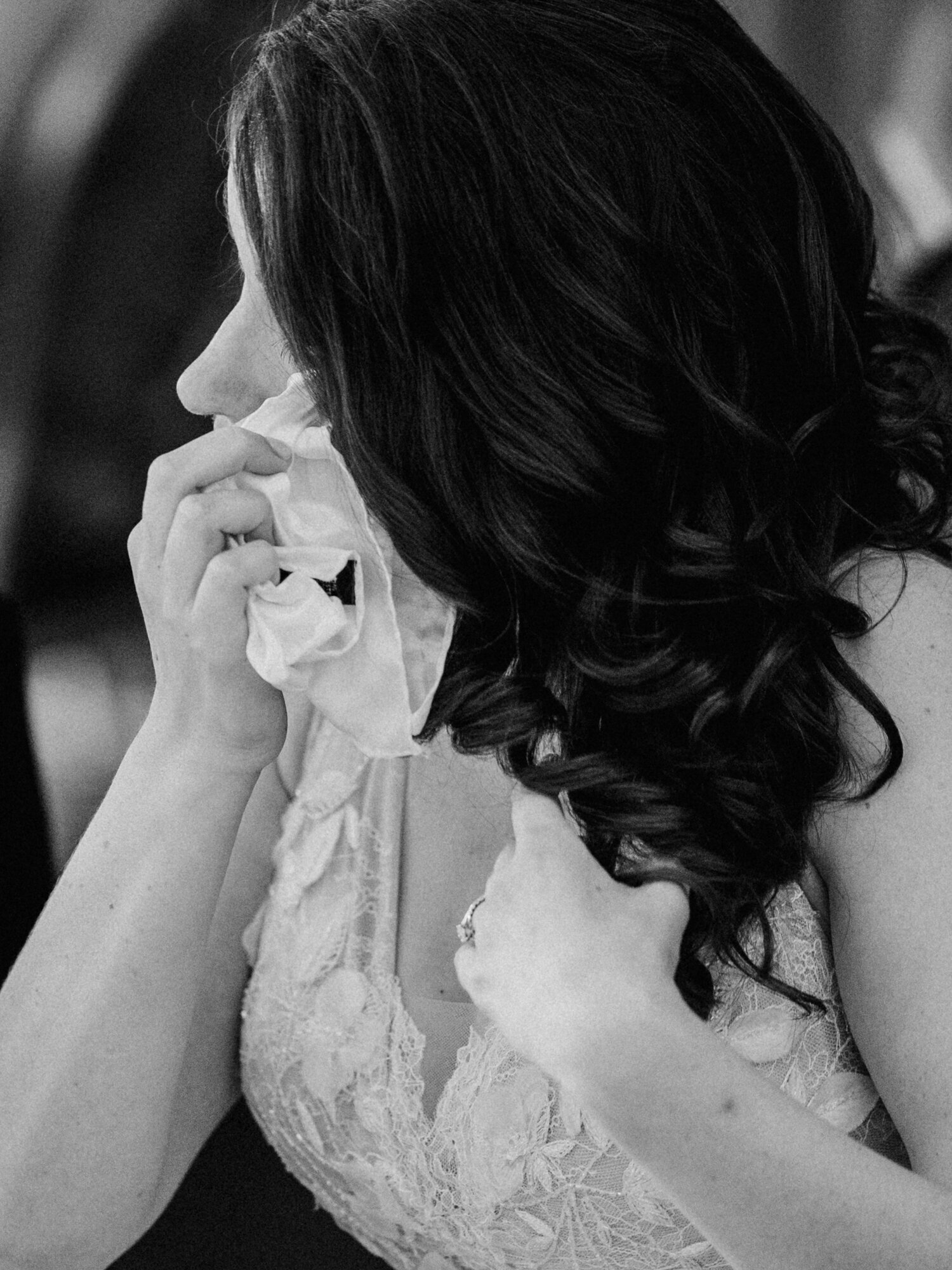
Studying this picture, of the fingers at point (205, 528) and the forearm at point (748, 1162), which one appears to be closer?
the forearm at point (748, 1162)

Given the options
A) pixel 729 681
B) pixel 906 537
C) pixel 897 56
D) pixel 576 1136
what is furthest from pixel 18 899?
pixel 897 56

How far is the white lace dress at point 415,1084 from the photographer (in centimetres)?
86

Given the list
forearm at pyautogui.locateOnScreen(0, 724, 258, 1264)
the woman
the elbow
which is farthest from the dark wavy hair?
the elbow

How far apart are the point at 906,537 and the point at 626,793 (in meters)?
0.25

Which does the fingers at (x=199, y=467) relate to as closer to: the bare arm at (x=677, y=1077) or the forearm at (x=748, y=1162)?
the bare arm at (x=677, y=1077)

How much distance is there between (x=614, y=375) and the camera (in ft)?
2.60

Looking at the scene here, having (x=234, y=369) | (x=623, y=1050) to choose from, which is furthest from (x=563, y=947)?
(x=234, y=369)

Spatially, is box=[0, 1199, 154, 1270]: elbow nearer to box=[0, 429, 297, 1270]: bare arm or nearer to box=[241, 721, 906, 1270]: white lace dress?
box=[0, 429, 297, 1270]: bare arm

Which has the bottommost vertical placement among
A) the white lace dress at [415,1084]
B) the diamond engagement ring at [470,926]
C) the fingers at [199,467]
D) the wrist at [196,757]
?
the white lace dress at [415,1084]

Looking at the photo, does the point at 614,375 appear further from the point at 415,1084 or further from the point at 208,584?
the point at 415,1084

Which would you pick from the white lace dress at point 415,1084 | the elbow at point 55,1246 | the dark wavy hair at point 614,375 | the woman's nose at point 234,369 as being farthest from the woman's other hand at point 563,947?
the elbow at point 55,1246

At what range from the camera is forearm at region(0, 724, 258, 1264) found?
Result: 923 millimetres

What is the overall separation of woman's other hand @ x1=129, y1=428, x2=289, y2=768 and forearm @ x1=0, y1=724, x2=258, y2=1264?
3 centimetres

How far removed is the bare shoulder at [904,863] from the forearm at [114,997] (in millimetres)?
440
